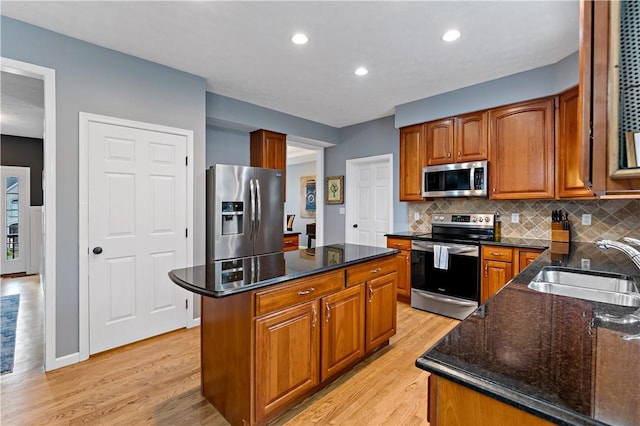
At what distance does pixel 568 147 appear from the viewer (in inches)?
120

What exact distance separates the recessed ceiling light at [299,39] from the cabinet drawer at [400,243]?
8.48 ft

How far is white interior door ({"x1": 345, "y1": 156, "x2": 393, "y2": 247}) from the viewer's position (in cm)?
492

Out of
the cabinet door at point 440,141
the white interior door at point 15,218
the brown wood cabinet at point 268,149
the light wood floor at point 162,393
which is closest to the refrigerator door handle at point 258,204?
the brown wood cabinet at point 268,149

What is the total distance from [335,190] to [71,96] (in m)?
3.82

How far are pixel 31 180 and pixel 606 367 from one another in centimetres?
790

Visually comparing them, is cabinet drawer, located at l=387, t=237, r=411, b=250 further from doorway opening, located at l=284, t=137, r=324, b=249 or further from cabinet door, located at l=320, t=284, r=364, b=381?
doorway opening, located at l=284, t=137, r=324, b=249

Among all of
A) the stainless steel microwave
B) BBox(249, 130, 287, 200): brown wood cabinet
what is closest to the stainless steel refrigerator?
BBox(249, 130, 287, 200): brown wood cabinet

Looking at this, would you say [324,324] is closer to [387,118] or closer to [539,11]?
[539,11]

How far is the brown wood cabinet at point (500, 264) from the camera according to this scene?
10.1ft

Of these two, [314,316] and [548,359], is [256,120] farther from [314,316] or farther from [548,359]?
[548,359]

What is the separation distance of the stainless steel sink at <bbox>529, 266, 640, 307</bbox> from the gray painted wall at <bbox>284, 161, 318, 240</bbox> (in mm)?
6684

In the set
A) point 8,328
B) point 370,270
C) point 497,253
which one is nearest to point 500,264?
point 497,253

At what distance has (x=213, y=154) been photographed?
4340mm

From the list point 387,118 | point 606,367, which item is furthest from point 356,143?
point 606,367
